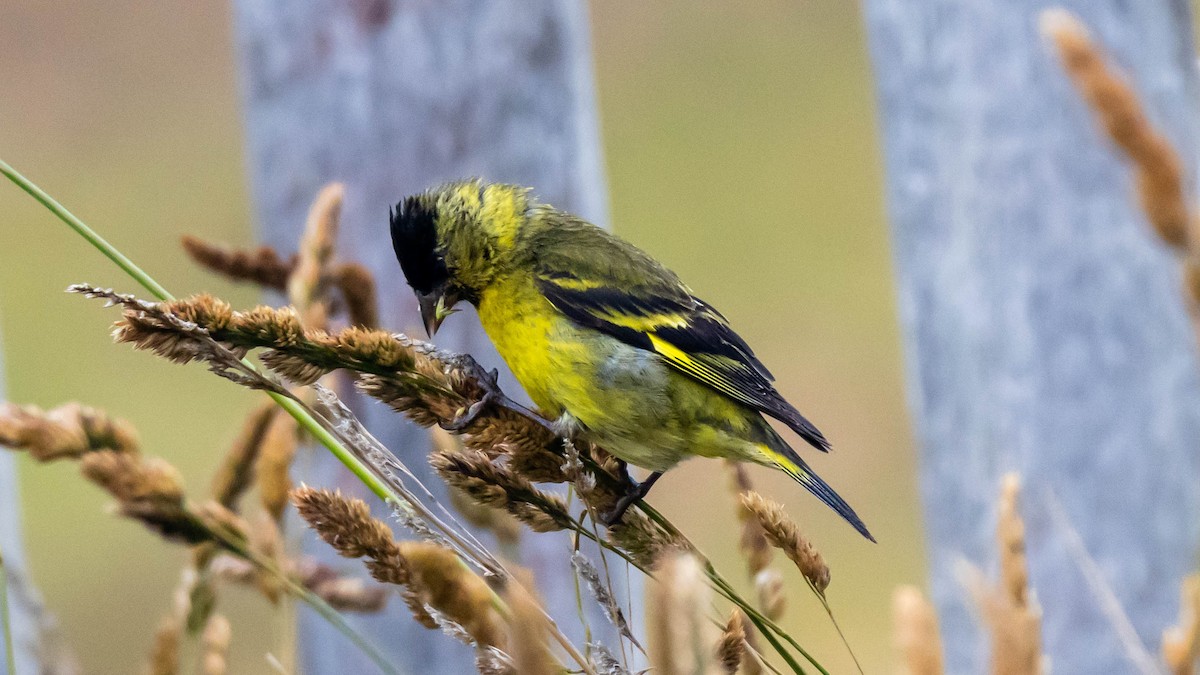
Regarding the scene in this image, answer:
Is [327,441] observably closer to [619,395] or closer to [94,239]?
[94,239]

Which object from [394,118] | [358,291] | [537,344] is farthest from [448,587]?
[394,118]

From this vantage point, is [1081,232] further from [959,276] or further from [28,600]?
[28,600]

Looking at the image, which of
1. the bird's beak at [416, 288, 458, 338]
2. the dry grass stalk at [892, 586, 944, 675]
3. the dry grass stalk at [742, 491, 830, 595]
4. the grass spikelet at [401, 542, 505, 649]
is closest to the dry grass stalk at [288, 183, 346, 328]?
the bird's beak at [416, 288, 458, 338]

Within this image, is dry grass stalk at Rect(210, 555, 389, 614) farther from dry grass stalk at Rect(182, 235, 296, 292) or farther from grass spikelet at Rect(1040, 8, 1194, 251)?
grass spikelet at Rect(1040, 8, 1194, 251)

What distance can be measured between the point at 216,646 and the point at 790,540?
73 centimetres

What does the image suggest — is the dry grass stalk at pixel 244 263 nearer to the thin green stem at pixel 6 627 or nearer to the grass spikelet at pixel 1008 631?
the thin green stem at pixel 6 627

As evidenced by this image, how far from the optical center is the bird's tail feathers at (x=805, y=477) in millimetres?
2074

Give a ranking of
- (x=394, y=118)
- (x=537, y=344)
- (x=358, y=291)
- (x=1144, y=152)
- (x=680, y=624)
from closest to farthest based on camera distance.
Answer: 1. (x=680, y=624)
2. (x=1144, y=152)
3. (x=358, y=291)
4. (x=537, y=344)
5. (x=394, y=118)

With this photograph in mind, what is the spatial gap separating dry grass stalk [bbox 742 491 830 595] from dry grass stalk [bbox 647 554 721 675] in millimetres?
496

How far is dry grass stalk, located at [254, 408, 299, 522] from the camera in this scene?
1657 millimetres

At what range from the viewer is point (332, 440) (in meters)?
1.29

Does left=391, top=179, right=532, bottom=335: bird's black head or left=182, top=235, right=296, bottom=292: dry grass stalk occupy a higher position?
left=391, top=179, right=532, bottom=335: bird's black head

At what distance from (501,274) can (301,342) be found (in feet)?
4.68

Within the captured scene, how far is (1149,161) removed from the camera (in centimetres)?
106
